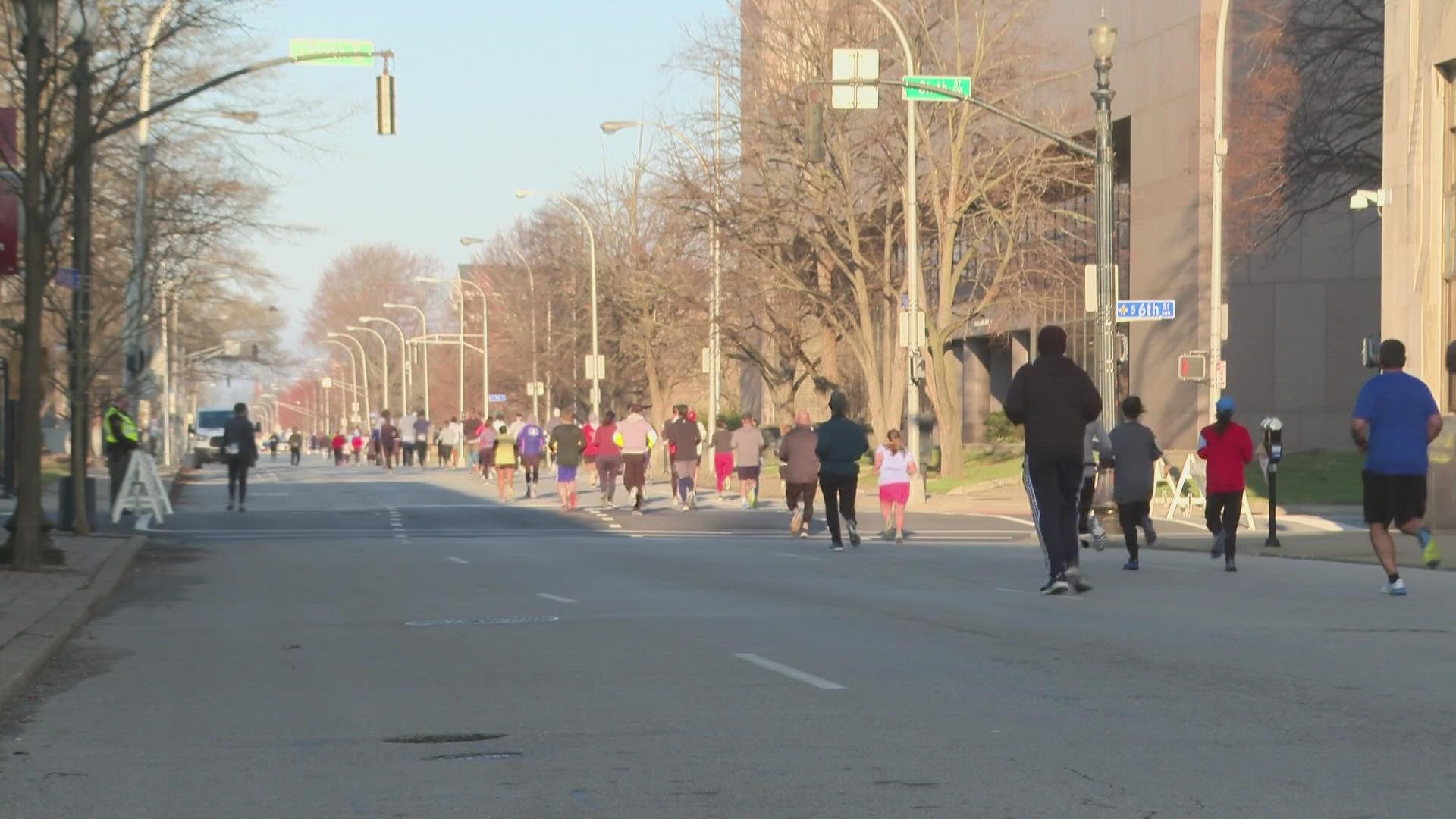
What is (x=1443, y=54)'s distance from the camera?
2573cm

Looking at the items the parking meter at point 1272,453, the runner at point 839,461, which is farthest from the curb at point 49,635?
the parking meter at point 1272,453

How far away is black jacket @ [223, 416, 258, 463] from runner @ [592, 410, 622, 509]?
18.9 feet

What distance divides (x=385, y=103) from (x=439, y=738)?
17.7 m

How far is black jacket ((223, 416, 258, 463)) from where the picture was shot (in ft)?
114

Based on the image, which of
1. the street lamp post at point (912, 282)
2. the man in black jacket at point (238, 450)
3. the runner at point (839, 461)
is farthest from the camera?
the street lamp post at point (912, 282)

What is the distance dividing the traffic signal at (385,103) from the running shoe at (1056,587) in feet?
41.2

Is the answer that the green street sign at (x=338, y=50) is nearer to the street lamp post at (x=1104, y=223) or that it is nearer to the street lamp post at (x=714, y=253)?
the street lamp post at (x=1104, y=223)

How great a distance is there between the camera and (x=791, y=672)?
10562mm

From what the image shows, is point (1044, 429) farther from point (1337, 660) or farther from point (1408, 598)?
point (1337, 660)

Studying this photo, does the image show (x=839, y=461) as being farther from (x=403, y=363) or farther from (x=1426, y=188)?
(x=403, y=363)

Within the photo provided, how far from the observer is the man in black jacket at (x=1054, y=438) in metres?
15.1

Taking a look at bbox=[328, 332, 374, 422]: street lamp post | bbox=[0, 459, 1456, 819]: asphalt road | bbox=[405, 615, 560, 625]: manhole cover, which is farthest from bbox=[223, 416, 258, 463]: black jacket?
bbox=[328, 332, 374, 422]: street lamp post

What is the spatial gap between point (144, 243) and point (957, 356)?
44438 millimetres

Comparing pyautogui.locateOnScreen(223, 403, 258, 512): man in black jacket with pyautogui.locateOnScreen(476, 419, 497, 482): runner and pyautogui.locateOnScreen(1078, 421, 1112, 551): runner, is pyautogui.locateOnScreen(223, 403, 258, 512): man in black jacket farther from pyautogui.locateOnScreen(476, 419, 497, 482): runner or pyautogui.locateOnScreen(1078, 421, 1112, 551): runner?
pyautogui.locateOnScreen(1078, 421, 1112, 551): runner
